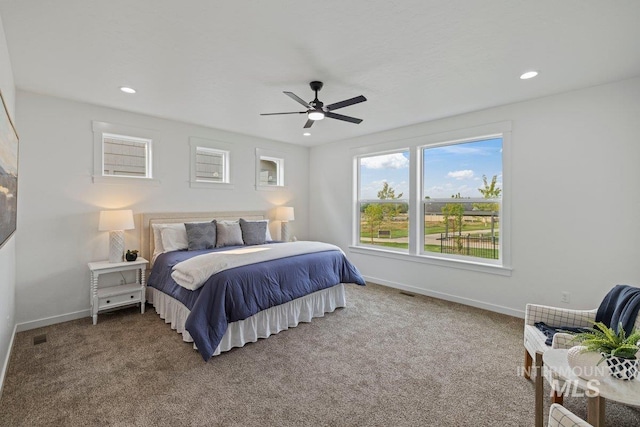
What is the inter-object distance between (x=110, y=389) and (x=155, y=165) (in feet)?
9.80

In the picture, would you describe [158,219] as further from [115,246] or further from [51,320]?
[51,320]

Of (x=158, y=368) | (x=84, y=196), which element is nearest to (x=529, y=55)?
(x=158, y=368)

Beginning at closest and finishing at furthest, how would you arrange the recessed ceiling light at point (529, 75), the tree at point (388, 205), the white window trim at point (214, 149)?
the recessed ceiling light at point (529, 75)
the white window trim at point (214, 149)
the tree at point (388, 205)

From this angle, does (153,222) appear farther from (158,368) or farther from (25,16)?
(25,16)

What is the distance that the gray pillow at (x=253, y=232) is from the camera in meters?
4.61

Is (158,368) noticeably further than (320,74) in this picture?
No

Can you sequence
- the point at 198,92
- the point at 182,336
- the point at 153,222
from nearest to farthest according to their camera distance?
the point at 182,336 < the point at 198,92 < the point at 153,222

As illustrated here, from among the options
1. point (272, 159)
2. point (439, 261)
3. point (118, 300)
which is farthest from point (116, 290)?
point (439, 261)

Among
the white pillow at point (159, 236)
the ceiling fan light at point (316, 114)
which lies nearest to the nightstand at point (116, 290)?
the white pillow at point (159, 236)

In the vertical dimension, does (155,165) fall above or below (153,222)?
above

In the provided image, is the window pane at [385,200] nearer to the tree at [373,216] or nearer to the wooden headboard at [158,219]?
the tree at [373,216]

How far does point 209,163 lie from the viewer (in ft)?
16.3

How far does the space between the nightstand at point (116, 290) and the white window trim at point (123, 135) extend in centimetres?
108

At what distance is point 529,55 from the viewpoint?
2.46 meters
